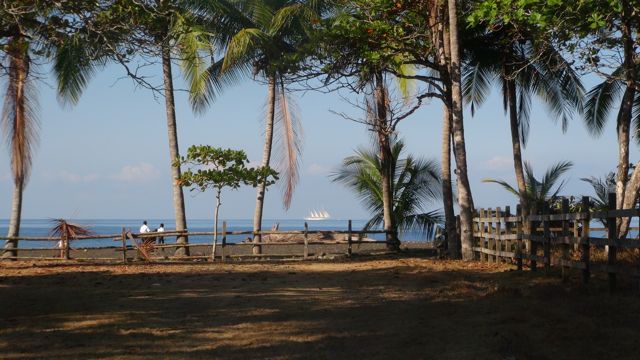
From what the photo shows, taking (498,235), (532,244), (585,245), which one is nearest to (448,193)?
(498,235)

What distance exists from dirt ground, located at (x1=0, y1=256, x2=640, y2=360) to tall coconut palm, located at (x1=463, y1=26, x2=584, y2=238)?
9651 millimetres

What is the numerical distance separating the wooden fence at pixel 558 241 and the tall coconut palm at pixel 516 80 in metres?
6.05

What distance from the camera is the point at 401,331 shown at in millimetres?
9016

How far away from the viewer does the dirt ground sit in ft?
26.1

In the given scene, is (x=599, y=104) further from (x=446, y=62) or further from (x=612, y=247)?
(x=612, y=247)

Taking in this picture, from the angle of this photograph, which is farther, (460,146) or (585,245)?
(460,146)

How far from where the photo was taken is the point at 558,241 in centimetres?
1344

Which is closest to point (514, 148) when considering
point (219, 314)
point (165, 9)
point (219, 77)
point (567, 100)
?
point (567, 100)

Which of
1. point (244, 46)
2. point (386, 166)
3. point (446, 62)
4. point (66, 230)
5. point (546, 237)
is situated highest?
point (244, 46)

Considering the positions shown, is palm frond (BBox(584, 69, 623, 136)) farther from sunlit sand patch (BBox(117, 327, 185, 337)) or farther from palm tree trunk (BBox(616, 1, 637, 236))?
sunlit sand patch (BBox(117, 327, 185, 337))

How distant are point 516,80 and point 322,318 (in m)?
17.3

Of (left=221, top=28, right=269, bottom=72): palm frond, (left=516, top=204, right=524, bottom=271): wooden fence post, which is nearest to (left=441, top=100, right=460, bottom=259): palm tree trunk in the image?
(left=516, top=204, right=524, bottom=271): wooden fence post

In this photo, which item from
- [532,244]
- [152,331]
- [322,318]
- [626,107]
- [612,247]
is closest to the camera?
[152,331]

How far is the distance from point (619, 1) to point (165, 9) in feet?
26.9
